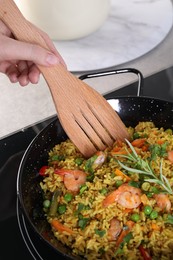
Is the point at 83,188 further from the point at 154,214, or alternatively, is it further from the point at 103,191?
the point at 154,214

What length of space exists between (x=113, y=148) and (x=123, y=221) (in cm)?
23

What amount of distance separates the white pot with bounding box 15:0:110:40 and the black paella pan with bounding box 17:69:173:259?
393 millimetres

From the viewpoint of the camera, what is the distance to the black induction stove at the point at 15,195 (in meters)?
1.12

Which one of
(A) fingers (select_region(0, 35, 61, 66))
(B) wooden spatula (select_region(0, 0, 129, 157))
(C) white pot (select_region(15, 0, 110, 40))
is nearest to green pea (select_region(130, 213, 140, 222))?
(B) wooden spatula (select_region(0, 0, 129, 157))

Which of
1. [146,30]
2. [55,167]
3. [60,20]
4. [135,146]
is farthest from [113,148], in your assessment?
[146,30]

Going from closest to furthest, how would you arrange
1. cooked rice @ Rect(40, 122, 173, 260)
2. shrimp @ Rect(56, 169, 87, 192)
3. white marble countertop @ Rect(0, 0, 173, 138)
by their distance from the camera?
cooked rice @ Rect(40, 122, 173, 260) < shrimp @ Rect(56, 169, 87, 192) < white marble countertop @ Rect(0, 0, 173, 138)

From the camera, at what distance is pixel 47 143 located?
4.07 ft

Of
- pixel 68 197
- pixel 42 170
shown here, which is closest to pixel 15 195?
pixel 42 170

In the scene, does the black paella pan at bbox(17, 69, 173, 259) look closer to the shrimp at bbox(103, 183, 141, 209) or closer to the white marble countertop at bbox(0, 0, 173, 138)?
the shrimp at bbox(103, 183, 141, 209)

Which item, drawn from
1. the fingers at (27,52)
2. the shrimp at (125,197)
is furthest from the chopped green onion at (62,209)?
the fingers at (27,52)

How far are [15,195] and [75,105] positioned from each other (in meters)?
0.30

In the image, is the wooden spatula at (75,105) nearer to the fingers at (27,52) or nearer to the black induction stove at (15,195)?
the fingers at (27,52)

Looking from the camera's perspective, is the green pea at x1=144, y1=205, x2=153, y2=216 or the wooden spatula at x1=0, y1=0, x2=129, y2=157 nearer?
the green pea at x1=144, y1=205, x2=153, y2=216

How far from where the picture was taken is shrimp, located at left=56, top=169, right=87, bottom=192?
43.6 inches
